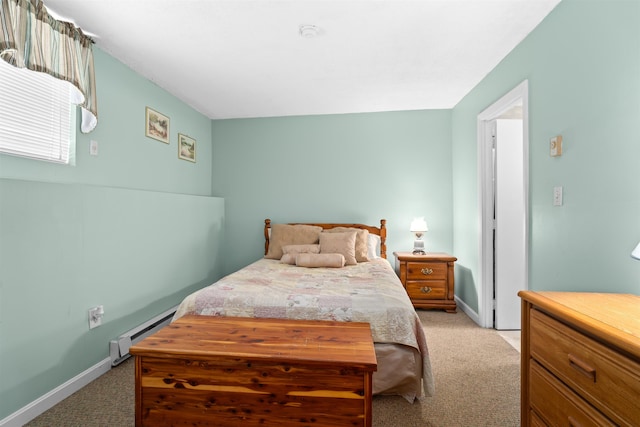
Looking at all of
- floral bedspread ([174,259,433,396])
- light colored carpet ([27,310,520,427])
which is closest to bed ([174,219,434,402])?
floral bedspread ([174,259,433,396])

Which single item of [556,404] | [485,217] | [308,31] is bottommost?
[556,404]

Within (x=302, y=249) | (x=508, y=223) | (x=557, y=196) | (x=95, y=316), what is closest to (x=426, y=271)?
(x=508, y=223)

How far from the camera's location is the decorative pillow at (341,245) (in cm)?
333

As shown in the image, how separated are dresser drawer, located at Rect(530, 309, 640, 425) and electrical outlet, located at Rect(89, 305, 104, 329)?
268 cm

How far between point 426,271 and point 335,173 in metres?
1.68

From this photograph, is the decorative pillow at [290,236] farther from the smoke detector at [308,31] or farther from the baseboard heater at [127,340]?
the smoke detector at [308,31]

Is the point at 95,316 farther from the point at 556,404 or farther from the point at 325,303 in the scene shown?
the point at 556,404

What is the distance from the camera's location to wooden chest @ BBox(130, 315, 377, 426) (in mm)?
1461

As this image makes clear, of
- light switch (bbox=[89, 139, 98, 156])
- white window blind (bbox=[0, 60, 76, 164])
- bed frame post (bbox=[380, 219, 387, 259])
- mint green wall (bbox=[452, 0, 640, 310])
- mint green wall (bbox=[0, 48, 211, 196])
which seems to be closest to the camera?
mint green wall (bbox=[452, 0, 640, 310])

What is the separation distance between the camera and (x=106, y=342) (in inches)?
90.1

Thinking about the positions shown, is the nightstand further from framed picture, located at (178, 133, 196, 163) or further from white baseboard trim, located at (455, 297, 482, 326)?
framed picture, located at (178, 133, 196, 163)

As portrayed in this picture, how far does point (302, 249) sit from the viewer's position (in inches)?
136

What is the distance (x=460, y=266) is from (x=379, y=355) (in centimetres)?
226

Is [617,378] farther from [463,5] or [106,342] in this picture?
[106,342]
